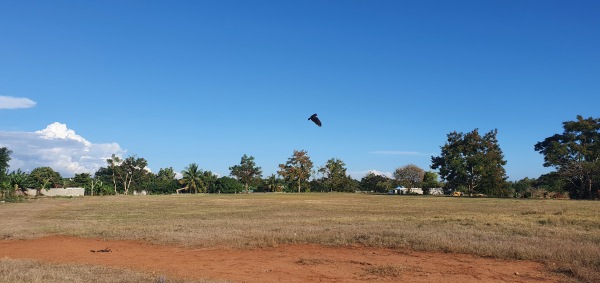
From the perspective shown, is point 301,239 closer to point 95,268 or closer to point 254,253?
point 254,253

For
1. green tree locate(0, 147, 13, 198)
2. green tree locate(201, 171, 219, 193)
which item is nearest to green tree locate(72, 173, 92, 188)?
green tree locate(201, 171, 219, 193)

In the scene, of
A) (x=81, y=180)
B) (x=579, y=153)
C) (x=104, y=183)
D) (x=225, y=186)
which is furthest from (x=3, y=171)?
(x=579, y=153)

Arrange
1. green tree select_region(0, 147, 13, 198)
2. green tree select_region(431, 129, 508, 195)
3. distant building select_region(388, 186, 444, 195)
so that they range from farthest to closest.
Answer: distant building select_region(388, 186, 444, 195)
green tree select_region(431, 129, 508, 195)
green tree select_region(0, 147, 13, 198)

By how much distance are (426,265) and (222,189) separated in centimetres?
10008

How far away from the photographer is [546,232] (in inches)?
600

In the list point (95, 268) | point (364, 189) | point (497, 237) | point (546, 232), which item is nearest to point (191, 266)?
point (95, 268)

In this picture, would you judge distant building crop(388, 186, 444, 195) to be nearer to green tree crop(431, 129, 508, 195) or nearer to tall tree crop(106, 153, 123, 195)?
green tree crop(431, 129, 508, 195)

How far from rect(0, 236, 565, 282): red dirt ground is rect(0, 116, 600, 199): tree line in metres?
53.0

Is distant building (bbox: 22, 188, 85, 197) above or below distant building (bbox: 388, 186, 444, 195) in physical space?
below

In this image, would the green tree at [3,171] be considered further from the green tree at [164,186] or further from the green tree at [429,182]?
the green tree at [429,182]

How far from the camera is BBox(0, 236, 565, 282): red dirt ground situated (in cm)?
916

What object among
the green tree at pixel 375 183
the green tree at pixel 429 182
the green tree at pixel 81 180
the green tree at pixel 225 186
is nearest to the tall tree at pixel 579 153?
the green tree at pixel 429 182

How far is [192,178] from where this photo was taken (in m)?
107

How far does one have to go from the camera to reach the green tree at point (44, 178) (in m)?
77.6
